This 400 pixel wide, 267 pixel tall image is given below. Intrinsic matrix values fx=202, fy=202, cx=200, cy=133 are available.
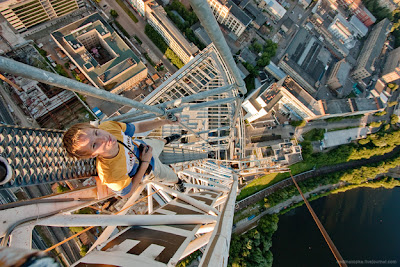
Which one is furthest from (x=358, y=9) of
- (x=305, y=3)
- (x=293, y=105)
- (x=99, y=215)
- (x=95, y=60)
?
(x=99, y=215)

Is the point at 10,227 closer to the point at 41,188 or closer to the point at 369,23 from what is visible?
the point at 41,188

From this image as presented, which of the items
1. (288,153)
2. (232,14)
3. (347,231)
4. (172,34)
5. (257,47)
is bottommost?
(347,231)

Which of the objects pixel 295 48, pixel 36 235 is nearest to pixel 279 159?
pixel 295 48

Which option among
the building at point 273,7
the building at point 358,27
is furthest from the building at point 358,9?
the building at point 273,7

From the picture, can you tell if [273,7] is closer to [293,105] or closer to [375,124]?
[293,105]

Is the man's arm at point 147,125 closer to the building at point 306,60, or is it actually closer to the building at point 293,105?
the building at point 293,105

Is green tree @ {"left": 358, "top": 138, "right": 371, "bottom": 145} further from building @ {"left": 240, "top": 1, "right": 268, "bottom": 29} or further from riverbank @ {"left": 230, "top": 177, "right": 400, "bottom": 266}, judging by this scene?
building @ {"left": 240, "top": 1, "right": 268, "bottom": 29}
